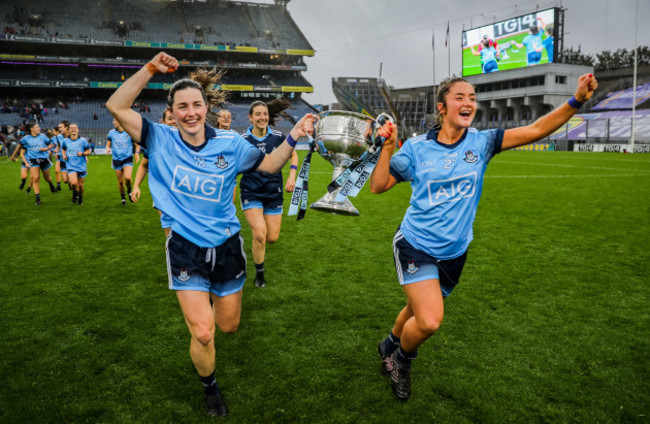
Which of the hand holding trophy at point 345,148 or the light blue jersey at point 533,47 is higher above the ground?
the light blue jersey at point 533,47

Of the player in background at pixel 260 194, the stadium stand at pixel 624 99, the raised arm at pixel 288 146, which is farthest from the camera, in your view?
the stadium stand at pixel 624 99

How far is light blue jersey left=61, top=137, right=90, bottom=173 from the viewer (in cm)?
1082

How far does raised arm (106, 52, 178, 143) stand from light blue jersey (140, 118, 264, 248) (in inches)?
4.4

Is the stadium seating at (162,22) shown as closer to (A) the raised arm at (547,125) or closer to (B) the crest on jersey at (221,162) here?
(B) the crest on jersey at (221,162)

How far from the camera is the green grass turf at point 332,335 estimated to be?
2998 mm

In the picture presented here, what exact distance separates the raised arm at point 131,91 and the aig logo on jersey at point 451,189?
1869 mm

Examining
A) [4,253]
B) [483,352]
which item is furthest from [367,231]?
[4,253]

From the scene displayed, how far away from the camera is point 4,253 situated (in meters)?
6.82

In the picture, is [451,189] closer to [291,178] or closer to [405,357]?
[405,357]

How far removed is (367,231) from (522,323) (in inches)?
171

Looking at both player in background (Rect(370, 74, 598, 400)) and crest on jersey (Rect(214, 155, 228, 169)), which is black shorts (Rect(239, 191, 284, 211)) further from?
player in background (Rect(370, 74, 598, 400))

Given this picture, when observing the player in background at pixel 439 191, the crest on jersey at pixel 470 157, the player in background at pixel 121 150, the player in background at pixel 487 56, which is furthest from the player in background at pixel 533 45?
the crest on jersey at pixel 470 157

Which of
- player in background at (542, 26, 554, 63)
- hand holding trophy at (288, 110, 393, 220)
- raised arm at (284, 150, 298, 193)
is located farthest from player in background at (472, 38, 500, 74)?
hand holding trophy at (288, 110, 393, 220)

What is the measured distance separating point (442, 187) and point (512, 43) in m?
56.6
